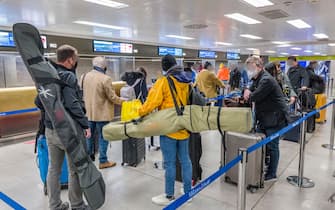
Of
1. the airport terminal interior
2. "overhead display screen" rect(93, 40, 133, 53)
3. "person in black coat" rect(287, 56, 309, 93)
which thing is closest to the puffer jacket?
the airport terminal interior

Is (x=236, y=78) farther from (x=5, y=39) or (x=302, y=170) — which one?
(x=5, y=39)

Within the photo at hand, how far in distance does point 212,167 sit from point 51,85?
2.38 metres

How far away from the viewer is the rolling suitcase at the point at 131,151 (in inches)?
134

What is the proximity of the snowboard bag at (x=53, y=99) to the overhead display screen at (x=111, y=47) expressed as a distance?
725cm

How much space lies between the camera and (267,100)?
2.80m

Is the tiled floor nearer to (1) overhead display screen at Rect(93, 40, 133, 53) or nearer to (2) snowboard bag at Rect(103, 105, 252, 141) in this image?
(2) snowboard bag at Rect(103, 105, 252, 141)

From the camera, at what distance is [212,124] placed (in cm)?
192

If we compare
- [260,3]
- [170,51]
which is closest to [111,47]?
[170,51]

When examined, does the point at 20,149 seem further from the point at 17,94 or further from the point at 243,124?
the point at 243,124

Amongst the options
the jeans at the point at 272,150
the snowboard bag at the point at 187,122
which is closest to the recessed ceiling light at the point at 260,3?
the jeans at the point at 272,150

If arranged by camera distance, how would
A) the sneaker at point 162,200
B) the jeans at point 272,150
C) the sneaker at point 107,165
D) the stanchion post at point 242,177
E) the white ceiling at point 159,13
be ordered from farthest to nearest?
the white ceiling at point 159,13, the sneaker at point 107,165, the jeans at point 272,150, the sneaker at point 162,200, the stanchion post at point 242,177

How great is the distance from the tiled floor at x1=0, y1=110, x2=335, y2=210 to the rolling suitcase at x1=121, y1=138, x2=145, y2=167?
10 cm

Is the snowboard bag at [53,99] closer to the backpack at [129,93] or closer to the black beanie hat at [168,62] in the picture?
the black beanie hat at [168,62]

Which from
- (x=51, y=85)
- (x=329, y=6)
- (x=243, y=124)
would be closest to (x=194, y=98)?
(x=243, y=124)
